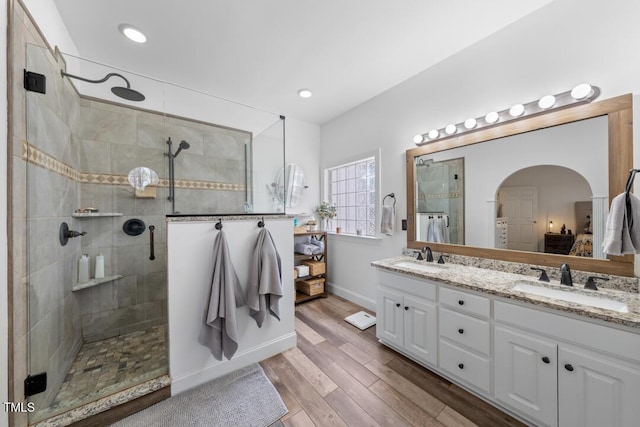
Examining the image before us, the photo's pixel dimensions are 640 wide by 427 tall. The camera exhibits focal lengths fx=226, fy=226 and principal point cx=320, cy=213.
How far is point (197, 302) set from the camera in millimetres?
1685

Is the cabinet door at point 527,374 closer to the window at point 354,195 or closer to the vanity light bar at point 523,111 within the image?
the vanity light bar at point 523,111

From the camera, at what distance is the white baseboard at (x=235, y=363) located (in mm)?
1621

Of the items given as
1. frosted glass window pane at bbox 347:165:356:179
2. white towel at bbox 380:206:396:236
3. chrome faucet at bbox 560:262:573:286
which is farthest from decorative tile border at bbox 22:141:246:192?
chrome faucet at bbox 560:262:573:286

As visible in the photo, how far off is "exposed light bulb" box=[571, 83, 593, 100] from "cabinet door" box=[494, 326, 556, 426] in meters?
1.53

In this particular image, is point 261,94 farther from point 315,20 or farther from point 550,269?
point 550,269

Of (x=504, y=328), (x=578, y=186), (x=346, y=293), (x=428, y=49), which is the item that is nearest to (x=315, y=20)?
(x=428, y=49)

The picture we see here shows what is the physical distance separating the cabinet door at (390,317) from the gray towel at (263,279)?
968 mm

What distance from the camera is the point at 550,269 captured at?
161cm

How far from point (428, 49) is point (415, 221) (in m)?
1.61

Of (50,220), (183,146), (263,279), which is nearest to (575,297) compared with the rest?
(263,279)

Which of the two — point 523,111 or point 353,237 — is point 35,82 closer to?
point 353,237

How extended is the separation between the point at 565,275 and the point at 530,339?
55 centimetres

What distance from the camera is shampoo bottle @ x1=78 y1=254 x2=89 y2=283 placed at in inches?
79.7

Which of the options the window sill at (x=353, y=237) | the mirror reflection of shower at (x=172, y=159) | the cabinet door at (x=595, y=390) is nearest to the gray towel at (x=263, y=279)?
the mirror reflection of shower at (x=172, y=159)
